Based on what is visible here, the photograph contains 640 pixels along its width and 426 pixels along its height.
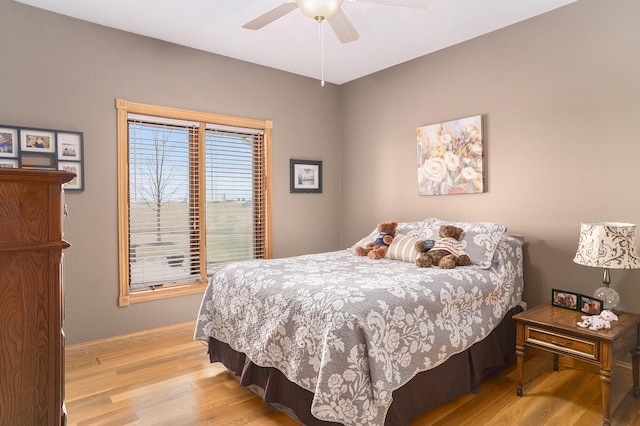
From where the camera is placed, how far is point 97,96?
3.22 metres

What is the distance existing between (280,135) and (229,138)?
1.98 ft

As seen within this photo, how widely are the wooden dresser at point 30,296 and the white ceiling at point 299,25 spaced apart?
7.48 ft

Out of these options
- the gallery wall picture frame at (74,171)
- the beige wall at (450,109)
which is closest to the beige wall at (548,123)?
the beige wall at (450,109)

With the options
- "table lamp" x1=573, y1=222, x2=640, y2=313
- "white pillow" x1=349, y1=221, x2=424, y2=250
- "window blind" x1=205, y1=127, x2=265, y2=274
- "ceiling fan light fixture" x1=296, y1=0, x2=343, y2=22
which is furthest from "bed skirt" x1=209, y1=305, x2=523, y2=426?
"ceiling fan light fixture" x1=296, y1=0, x2=343, y2=22

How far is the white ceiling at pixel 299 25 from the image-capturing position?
2922mm

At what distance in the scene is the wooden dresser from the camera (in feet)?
3.68

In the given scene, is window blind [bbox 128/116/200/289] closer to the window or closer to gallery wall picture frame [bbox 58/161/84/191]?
the window

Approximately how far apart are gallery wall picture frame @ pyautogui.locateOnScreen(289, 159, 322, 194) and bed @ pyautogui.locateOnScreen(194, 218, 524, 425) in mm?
1572

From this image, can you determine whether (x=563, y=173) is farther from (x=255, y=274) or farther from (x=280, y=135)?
(x=280, y=135)

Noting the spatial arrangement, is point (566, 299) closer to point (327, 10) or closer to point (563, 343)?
point (563, 343)

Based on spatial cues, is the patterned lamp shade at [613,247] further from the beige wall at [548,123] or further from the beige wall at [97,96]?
the beige wall at [97,96]

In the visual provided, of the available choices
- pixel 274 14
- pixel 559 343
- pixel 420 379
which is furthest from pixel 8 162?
pixel 559 343

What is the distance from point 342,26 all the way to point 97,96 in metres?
2.15

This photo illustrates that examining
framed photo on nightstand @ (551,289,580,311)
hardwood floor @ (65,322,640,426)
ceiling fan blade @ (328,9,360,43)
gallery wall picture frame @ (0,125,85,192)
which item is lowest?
hardwood floor @ (65,322,640,426)
